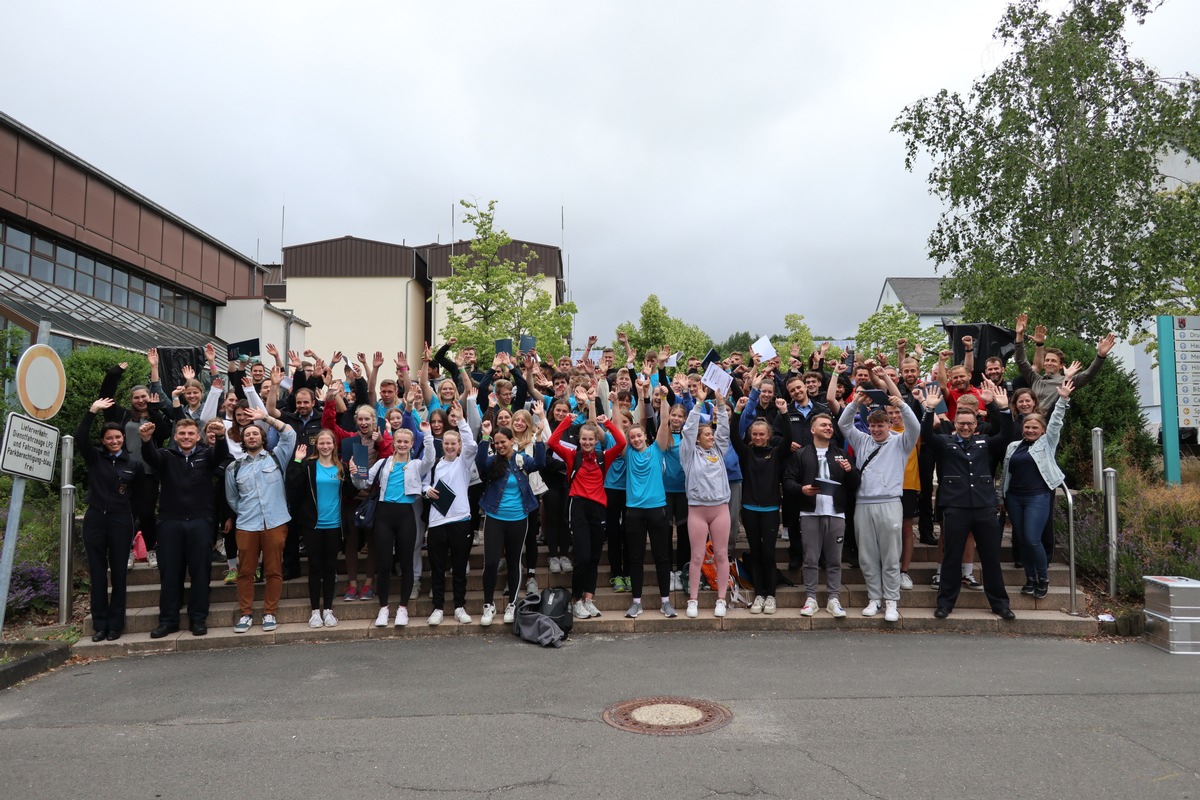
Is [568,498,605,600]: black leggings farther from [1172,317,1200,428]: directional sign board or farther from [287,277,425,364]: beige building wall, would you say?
[287,277,425,364]: beige building wall

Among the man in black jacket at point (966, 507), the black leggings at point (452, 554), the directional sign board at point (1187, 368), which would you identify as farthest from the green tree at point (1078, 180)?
the black leggings at point (452, 554)

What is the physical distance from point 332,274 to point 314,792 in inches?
1803

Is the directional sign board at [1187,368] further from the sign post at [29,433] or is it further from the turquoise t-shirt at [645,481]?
the sign post at [29,433]

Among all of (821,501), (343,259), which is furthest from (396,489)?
(343,259)

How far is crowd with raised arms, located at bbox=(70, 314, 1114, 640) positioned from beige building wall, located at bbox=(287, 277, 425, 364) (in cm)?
3876

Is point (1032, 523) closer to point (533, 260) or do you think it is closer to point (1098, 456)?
point (1098, 456)

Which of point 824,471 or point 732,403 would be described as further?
point 732,403

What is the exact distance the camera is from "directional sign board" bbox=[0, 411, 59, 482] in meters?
6.69

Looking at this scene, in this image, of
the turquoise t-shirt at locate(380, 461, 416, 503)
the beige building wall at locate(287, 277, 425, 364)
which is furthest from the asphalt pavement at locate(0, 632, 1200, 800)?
the beige building wall at locate(287, 277, 425, 364)

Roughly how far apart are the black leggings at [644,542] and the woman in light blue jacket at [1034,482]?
146 inches

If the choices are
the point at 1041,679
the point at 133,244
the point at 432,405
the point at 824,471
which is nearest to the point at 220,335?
the point at 133,244

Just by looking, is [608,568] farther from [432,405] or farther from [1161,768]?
[1161,768]

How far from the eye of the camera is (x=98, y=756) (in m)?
4.90

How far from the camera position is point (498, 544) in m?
7.79
